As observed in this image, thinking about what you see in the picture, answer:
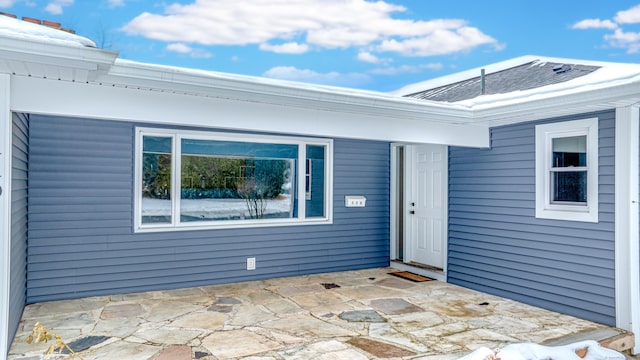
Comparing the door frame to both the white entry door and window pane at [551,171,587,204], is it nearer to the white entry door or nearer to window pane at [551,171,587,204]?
the white entry door

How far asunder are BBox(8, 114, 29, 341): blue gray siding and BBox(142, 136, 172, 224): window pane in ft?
3.88

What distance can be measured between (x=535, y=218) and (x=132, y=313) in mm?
4322

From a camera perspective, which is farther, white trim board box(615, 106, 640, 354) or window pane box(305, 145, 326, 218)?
window pane box(305, 145, 326, 218)

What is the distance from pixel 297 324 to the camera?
428cm

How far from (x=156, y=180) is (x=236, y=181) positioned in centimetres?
101

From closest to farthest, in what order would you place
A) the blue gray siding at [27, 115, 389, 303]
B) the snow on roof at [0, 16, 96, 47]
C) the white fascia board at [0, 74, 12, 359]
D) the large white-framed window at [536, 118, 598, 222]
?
the snow on roof at [0, 16, 96, 47] → the white fascia board at [0, 74, 12, 359] → the large white-framed window at [536, 118, 598, 222] → the blue gray siding at [27, 115, 389, 303]

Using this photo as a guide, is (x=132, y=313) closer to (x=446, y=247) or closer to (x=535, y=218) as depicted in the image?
(x=446, y=247)

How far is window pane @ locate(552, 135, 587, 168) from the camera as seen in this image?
463 cm

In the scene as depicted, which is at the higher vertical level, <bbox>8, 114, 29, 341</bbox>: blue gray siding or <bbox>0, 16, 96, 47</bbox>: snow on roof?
<bbox>0, 16, 96, 47</bbox>: snow on roof

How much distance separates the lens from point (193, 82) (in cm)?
357

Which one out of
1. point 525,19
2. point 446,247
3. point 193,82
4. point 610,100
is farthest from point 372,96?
point 525,19

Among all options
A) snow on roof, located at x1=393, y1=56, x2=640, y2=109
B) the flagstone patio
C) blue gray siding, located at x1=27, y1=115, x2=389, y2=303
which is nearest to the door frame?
the flagstone patio

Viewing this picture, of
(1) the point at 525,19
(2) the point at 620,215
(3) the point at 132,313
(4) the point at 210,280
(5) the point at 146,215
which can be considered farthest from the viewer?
(1) the point at 525,19

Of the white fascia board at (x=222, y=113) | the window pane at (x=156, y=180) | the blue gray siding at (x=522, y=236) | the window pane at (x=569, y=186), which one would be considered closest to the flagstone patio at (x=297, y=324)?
the blue gray siding at (x=522, y=236)
